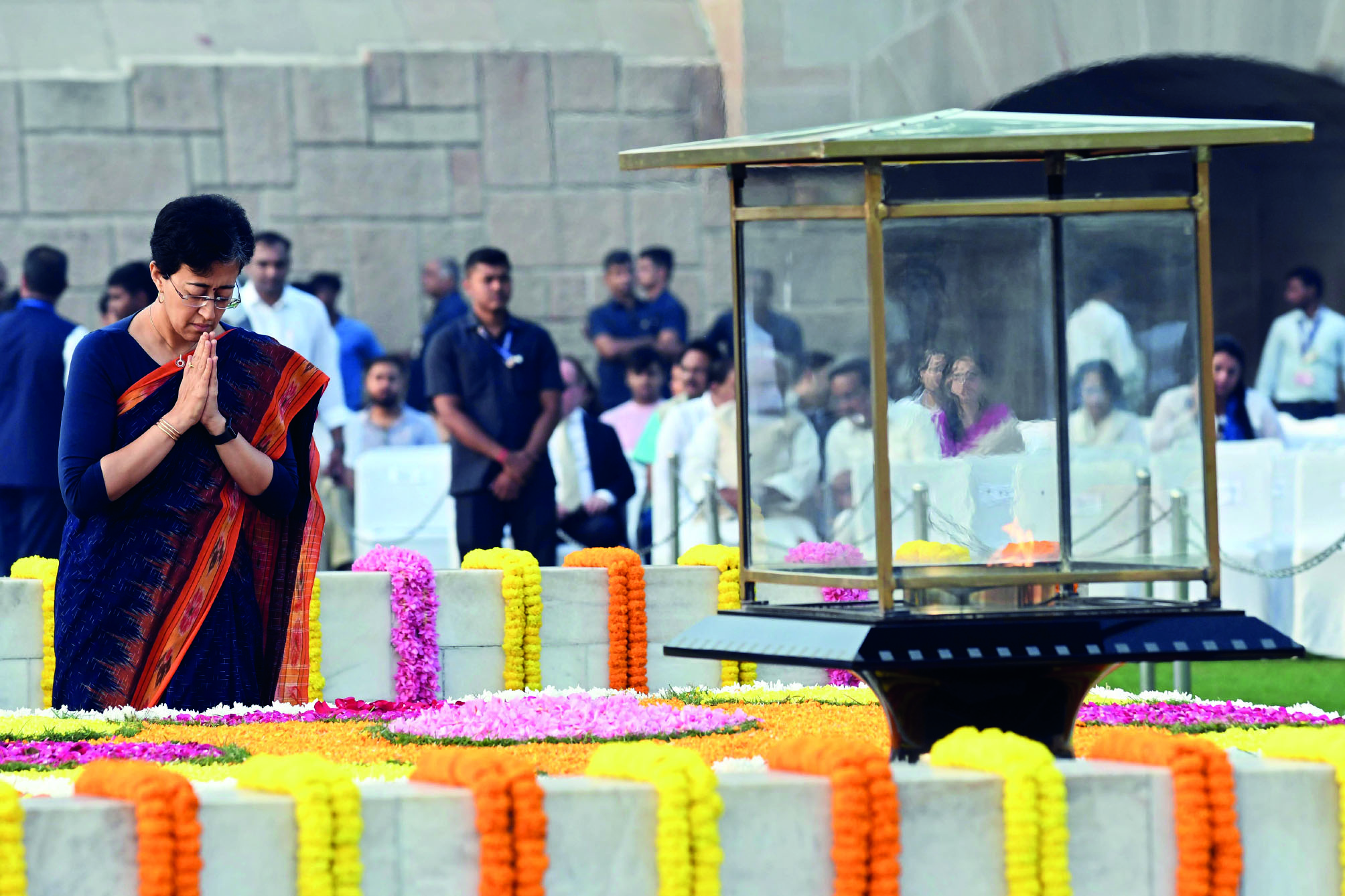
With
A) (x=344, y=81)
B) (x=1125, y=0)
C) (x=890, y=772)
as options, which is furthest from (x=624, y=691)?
(x=344, y=81)

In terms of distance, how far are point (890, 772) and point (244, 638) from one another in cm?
268

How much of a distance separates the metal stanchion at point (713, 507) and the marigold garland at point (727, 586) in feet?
6.74

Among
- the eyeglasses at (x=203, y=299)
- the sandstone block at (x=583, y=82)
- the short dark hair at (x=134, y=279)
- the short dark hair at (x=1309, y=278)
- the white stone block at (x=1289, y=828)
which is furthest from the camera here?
the sandstone block at (x=583, y=82)

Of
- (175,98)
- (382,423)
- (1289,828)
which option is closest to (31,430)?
(382,423)

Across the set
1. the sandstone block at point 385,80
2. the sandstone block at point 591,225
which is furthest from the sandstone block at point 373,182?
the sandstone block at point 591,225

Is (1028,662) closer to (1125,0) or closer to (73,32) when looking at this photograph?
(1125,0)

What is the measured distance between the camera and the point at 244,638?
6.39 metres

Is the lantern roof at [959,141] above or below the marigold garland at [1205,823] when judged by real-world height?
above

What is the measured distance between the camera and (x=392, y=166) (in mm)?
14406

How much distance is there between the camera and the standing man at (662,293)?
13.6 metres

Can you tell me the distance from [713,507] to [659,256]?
3728 mm

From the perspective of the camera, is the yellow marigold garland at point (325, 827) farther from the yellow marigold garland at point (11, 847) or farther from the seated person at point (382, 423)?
the seated person at point (382, 423)

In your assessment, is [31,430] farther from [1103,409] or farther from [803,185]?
[1103,409]

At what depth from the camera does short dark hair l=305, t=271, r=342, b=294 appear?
44.8ft
